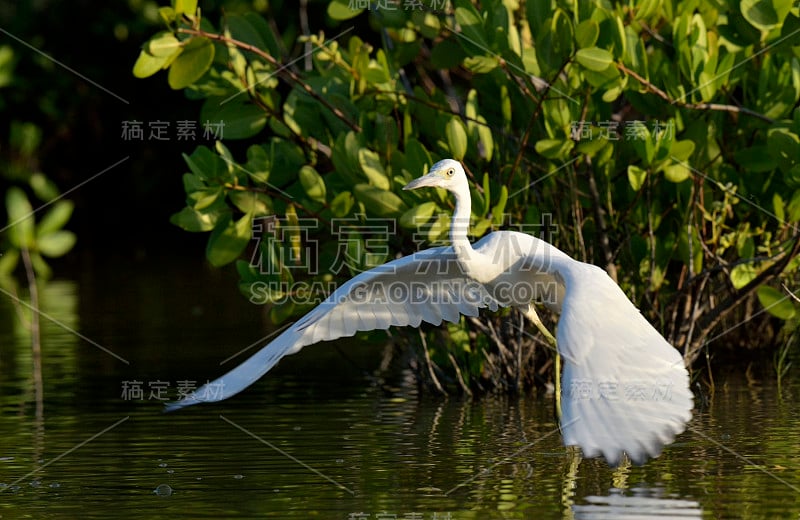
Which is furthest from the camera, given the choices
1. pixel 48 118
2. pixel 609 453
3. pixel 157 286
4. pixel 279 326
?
pixel 48 118

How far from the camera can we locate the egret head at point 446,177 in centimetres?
698

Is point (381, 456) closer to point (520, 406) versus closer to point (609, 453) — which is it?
point (520, 406)

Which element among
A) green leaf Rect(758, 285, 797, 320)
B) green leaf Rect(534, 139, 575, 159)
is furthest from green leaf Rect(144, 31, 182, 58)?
green leaf Rect(758, 285, 797, 320)

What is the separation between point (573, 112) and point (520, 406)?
1873 millimetres

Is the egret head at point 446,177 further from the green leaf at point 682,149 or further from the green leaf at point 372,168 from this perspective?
the green leaf at point 682,149

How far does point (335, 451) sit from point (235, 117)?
7.75 feet

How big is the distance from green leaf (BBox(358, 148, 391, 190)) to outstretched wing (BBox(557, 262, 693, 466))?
230 centimetres

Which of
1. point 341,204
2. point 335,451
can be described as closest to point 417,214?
point 341,204

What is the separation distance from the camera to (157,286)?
53.0 ft

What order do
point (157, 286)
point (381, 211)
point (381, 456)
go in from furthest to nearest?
point (157, 286) < point (381, 211) < point (381, 456)

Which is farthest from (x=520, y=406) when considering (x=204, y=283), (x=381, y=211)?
(x=204, y=283)

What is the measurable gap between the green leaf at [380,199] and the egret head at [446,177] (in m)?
1.06

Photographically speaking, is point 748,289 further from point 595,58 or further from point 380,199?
point 380,199

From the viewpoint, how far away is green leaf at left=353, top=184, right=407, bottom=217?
807cm
